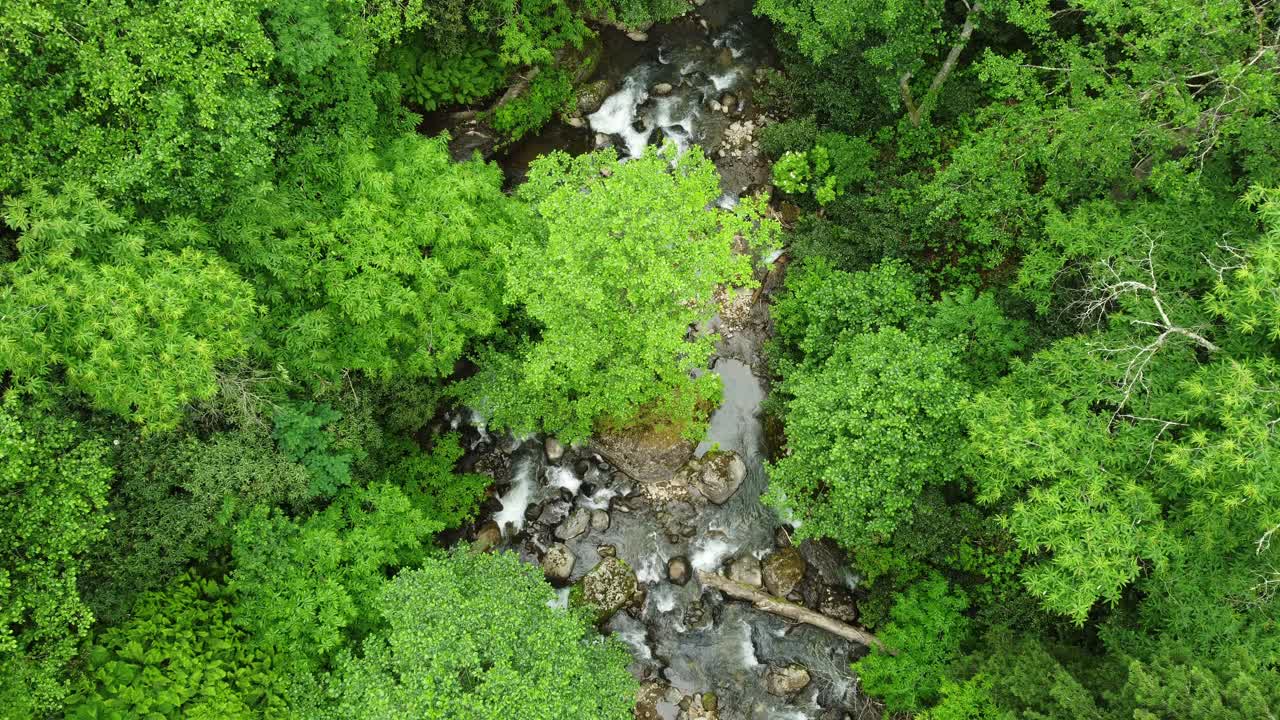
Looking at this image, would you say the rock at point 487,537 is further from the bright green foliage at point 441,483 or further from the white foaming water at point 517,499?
the bright green foliage at point 441,483

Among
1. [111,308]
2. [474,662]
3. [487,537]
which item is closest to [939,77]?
[487,537]

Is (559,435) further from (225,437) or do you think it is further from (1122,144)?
(1122,144)

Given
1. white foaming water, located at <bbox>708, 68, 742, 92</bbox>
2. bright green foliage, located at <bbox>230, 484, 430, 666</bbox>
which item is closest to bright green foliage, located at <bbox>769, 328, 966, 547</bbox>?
bright green foliage, located at <bbox>230, 484, 430, 666</bbox>

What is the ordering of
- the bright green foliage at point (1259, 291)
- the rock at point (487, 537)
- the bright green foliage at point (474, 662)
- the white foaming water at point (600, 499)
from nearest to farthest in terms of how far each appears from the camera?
the bright green foliage at point (1259, 291)
the bright green foliage at point (474, 662)
the rock at point (487, 537)
the white foaming water at point (600, 499)

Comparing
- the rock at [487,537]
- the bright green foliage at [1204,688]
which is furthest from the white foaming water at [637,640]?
the bright green foliage at [1204,688]

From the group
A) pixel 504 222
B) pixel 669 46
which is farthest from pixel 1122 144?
pixel 669 46

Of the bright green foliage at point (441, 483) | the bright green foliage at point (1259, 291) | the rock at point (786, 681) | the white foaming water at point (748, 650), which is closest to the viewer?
the bright green foliage at point (1259, 291)
